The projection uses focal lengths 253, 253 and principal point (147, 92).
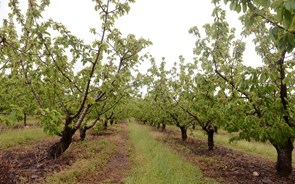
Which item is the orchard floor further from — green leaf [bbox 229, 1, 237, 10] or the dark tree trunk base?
green leaf [bbox 229, 1, 237, 10]

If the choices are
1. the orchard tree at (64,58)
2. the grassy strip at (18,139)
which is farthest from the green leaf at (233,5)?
the grassy strip at (18,139)

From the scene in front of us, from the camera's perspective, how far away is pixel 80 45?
11086 mm

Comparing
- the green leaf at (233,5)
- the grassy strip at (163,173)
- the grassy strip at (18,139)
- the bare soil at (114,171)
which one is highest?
the green leaf at (233,5)

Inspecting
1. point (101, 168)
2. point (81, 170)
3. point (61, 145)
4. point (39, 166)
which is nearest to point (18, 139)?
point (61, 145)

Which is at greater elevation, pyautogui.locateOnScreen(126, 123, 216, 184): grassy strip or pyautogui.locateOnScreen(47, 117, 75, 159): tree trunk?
pyautogui.locateOnScreen(47, 117, 75, 159): tree trunk

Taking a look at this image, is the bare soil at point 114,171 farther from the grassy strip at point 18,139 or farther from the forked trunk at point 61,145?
the grassy strip at point 18,139

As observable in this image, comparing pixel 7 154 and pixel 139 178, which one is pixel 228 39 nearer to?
pixel 139 178

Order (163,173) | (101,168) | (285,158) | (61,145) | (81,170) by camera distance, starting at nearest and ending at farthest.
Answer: (81,170)
(163,173)
(285,158)
(101,168)
(61,145)

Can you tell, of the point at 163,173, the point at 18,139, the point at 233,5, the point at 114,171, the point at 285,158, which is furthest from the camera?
the point at 18,139

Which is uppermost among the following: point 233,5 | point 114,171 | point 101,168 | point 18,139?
point 233,5

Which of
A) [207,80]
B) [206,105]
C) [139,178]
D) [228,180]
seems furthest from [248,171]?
[139,178]

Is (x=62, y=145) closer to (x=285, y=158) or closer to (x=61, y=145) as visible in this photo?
(x=61, y=145)

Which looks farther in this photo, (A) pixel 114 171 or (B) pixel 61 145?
(B) pixel 61 145

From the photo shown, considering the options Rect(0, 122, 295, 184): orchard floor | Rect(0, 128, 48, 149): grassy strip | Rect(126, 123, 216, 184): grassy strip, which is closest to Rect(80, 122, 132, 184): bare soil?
Rect(0, 122, 295, 184): orchard floor
